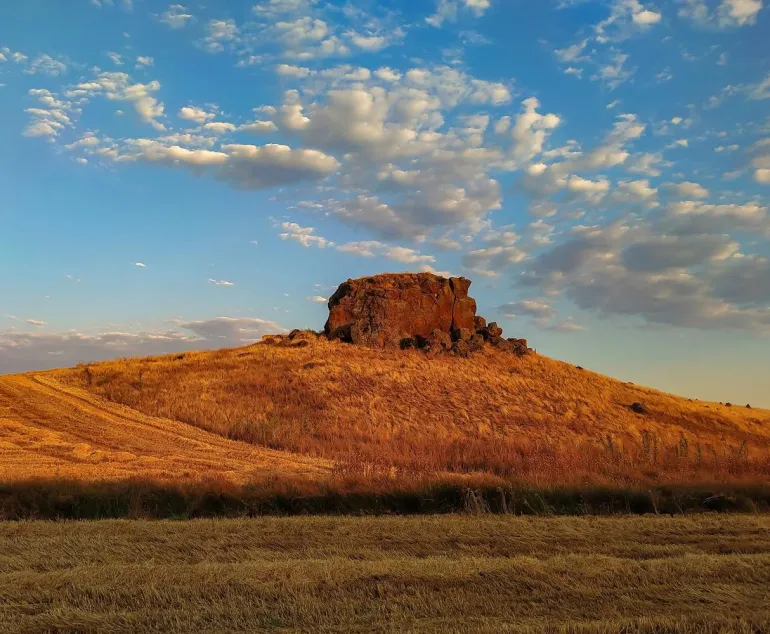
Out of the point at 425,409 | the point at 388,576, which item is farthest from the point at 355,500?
the point at 425,409

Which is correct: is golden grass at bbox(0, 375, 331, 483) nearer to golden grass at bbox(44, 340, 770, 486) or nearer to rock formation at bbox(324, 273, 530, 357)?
golden grass at bbox(44, 340, 770, 486)

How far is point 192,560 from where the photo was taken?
24.9ft

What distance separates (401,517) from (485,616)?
491cm

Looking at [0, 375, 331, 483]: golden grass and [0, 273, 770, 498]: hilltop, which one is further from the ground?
[0, 273, 770, 498]: hilltop

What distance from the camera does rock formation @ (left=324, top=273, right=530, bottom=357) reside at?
171ft

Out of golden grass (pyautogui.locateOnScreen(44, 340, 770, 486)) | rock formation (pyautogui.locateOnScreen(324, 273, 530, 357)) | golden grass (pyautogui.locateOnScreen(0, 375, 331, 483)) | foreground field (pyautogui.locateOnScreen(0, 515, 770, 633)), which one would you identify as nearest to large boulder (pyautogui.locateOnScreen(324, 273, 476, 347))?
rock formation (pyautogui.locateOnScreen(324, 273, 530, 357))

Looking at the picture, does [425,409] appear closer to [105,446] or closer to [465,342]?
[465,342]

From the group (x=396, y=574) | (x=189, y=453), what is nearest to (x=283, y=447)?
(x=189, y=453)

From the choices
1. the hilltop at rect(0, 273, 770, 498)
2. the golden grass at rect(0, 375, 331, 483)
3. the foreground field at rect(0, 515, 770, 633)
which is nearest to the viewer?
the foreground field at rect(0, 515, 770, 633)

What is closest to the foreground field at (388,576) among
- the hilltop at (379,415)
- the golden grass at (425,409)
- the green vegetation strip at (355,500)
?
the green vegetation strip at (355,500)

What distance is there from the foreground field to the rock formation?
41530 millimetres

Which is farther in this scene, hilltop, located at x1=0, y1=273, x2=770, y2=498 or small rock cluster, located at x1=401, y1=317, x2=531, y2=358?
small rock cluster, located at x1=401, y1=317, x2=531, y2=358

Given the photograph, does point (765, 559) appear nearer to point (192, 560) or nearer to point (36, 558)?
point (192, 560)

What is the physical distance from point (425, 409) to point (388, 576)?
103 ft
